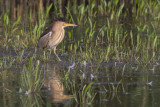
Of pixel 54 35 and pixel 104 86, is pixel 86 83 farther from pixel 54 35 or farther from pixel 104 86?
pixel 54 35

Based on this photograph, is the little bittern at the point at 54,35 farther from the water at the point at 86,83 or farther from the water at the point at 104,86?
the water at the point at 104,86

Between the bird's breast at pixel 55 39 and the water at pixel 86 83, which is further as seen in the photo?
the bird's breast at pixel 55 39

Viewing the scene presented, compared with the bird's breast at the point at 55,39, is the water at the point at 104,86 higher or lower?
lower

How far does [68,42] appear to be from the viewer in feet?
32.5

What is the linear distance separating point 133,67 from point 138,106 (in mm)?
2334

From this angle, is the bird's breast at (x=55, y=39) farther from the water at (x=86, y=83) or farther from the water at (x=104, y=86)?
the water at (x=104, y=86)

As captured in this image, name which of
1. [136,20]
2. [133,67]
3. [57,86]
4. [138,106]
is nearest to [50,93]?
[57,86]

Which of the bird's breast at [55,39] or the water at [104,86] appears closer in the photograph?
the water at [104,86]

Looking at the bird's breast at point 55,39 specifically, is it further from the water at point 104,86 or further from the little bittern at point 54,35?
the water at point 104,86

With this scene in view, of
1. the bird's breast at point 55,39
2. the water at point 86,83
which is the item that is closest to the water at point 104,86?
the water at point 86,83

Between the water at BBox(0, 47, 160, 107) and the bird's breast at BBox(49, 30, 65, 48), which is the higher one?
the bird's breast at BBox(49, 30, 65, 48)

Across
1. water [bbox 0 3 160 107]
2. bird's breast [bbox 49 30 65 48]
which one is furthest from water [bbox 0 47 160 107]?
bird's breast [bbox 49 30 65 48]

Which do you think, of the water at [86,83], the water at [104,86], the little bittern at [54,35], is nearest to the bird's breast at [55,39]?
the little bittern at [54,35]

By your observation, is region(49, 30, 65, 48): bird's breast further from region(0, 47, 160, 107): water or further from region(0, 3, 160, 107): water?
region(0, 47, 160, 107): water
